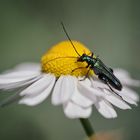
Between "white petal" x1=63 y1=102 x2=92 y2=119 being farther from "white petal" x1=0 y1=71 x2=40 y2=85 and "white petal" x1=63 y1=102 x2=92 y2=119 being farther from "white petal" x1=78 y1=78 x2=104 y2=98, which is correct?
"white petal" x1=0 y1=71 x2=40 y2=85

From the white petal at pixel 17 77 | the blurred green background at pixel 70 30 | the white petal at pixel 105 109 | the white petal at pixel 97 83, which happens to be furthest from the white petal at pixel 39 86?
the blurred green background at pixel 70 30

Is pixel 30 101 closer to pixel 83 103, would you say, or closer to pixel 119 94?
pixel 83 103

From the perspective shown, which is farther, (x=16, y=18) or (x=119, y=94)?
(x=16, y=18)

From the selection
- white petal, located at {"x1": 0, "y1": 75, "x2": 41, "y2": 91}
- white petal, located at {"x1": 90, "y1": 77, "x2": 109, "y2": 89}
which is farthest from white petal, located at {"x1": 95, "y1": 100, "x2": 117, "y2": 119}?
white petal, located at {"x1": 0, "y1": 75, "x2": 41, "y2": 91}

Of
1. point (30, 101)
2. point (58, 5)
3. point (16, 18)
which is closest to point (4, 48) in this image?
point (16, 18)

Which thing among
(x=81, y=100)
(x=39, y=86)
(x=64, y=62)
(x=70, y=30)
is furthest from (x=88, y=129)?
(x=70, y=30)

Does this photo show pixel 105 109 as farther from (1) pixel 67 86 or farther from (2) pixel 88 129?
(1) pixel 67 86

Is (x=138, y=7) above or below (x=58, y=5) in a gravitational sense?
below
